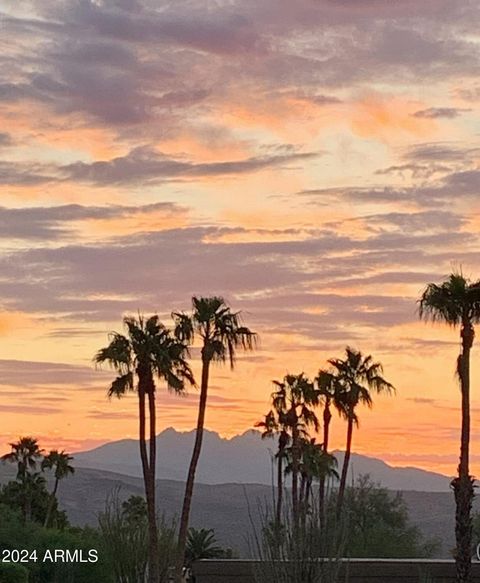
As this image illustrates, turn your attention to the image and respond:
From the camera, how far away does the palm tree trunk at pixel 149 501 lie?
1986 inches

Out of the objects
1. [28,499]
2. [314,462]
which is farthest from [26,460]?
[314,462]

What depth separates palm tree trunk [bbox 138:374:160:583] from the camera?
165ft

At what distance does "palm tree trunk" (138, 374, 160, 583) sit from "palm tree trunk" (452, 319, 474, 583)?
1154 centimetres

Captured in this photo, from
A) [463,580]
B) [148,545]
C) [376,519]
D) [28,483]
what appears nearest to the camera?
[463,580]

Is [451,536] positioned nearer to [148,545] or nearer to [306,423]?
[306,423]

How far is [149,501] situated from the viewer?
56.6 m

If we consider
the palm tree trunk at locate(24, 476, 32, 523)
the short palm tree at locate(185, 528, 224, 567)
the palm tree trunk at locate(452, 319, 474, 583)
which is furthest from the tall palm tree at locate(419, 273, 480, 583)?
the palm tree trunk at locate(24, 476, 32, 523)

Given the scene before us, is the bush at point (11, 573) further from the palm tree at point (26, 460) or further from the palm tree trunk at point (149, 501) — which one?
the palm tree at point (26, 460)

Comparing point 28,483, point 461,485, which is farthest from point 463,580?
point 28,483

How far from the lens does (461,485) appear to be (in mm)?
45406

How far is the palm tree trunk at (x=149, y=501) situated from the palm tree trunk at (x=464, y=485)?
1154 centimetres

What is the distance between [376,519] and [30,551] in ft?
180

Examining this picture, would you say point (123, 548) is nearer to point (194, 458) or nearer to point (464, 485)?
point (194, 458)

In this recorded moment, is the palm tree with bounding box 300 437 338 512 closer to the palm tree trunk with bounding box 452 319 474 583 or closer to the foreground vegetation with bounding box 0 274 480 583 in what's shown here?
the foreground vegetation with bounding box 0 274 480 583
